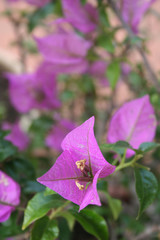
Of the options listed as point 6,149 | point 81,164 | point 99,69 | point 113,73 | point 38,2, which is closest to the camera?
point 81,164

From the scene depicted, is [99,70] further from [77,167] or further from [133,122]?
[77,167]

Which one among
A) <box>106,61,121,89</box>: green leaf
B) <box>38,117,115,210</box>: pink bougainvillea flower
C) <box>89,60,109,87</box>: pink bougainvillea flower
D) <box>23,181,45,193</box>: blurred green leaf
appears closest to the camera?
<box>38,117,115,210</box>: pink bougainvillea flower

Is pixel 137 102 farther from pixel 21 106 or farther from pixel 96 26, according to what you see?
pixel 21 106

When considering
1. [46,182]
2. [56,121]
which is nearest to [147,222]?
[56,121]

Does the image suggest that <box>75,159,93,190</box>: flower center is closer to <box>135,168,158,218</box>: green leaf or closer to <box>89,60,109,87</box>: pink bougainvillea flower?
<box>135,168,158,218</box>: green leaf

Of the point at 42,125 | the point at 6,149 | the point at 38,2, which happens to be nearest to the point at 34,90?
the point at 42,125

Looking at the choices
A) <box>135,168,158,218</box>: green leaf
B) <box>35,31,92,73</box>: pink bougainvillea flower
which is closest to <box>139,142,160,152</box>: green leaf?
<box>135,168,158,218</box>: green leaf
